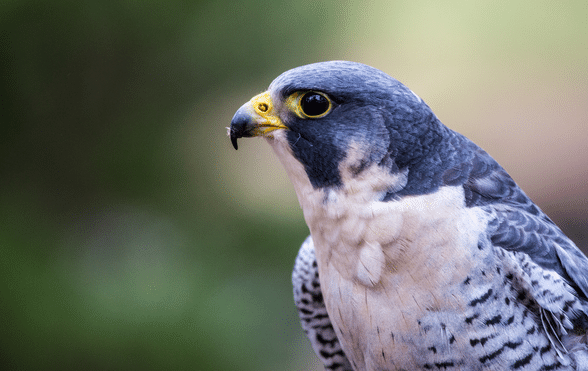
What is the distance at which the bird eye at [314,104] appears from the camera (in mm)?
1736

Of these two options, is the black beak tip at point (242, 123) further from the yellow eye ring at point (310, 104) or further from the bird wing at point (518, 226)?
the bird wing at point (518, 226)

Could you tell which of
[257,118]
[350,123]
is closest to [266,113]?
[257,118]

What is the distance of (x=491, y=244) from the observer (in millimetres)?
1690

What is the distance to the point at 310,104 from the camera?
5.72 ft

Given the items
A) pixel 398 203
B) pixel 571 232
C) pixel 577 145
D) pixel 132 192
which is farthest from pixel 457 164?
pixel 577 145

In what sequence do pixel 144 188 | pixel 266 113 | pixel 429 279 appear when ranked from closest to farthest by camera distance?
pixel 429 279 → pixel 266 113 → pixel 144 188

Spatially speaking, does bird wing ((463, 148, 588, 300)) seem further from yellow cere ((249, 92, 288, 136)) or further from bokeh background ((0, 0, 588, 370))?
bokeh background ((0, 0, 588, 370))

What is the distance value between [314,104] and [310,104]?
0.01m

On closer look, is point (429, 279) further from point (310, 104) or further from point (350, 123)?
point (310, 104)

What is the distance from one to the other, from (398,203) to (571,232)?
5082 millimetres

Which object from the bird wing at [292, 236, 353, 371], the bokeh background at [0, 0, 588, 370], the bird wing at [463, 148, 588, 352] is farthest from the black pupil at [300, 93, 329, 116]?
the bokeh background at [0, 0, 588, 370]

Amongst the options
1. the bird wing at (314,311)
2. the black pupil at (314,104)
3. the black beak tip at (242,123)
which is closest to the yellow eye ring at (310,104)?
the black pupil at (314,104)

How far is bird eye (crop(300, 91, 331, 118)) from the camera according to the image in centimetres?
174

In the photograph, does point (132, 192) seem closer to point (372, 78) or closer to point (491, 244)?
point (372, 78)
